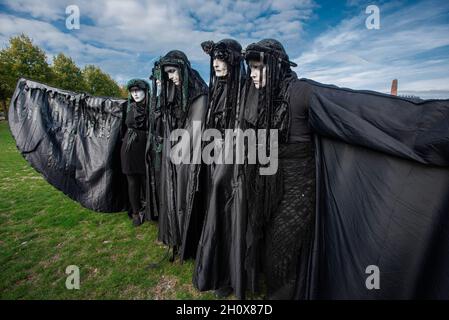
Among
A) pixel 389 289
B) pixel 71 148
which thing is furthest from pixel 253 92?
pixel 71 148

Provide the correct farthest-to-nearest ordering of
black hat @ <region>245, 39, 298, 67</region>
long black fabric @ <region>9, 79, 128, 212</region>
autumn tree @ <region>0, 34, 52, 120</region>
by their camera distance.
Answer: autumn tree @ <region>0, 34, 52, 120</region> → long black fabric @ <region>9, 79, 128, 212</region> → black hat @ <region>245, 39, 298, 67</region>

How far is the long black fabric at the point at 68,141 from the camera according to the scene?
4.17 metres

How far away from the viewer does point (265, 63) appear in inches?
81.0

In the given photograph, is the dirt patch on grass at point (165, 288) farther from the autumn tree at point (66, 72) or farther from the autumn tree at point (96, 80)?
the autumn tree at point (96, 80)

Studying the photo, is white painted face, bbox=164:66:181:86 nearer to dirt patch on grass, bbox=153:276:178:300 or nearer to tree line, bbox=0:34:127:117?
dirt patch on grass, bbox=153:276:178:300

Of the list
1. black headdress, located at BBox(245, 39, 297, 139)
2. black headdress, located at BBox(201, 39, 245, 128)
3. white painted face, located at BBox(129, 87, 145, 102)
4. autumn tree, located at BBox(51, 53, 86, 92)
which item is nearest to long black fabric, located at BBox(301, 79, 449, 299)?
black headdress, located at BBox(245, 39, 297, 139)

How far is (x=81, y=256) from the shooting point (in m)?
3.14

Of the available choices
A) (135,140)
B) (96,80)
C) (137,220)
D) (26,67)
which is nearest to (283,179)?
(135,140)

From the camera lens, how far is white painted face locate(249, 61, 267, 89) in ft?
6.84

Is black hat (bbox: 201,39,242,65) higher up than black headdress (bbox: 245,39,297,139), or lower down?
higher up

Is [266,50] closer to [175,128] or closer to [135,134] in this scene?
[175,128]

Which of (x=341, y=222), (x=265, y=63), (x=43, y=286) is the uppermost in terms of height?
(x=265, y=63)

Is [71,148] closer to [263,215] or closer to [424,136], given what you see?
[263,215]

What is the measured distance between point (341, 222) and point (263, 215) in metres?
0.71
